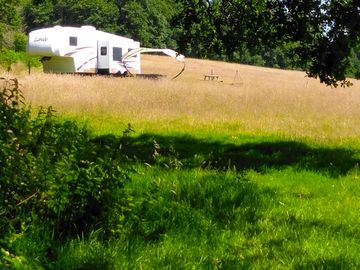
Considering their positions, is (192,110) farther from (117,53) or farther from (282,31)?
(117,53)

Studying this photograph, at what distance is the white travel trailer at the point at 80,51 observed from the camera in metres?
34.1

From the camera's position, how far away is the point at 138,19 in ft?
349

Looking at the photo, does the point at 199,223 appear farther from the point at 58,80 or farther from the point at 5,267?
the point at 58,80

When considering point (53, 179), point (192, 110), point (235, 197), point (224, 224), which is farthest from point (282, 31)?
point (53, 179)

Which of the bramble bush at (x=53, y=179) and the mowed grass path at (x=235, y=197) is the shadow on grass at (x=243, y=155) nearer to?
the mowed grass path at (x=235, y=197)

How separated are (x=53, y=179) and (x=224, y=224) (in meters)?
1.82

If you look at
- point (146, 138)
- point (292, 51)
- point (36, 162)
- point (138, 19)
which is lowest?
point (146, 138)

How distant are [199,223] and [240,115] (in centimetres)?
1147

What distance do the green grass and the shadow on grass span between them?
96 mm

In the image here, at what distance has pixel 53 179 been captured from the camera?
3.97 metres

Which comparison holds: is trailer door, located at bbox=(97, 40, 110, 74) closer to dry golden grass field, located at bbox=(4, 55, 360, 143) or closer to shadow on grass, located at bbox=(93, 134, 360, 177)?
dry golden grass field, located at bbox=(4, 55, 360, 143)

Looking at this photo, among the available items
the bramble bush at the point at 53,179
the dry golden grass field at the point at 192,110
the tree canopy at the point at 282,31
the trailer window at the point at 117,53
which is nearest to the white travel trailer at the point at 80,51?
the trailer window at the point at 117,53

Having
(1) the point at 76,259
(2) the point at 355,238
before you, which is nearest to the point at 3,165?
(1) the point at 76,259

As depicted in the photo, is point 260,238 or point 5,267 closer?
point 5,267
